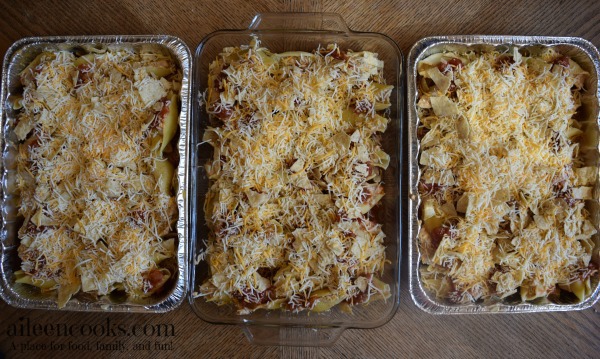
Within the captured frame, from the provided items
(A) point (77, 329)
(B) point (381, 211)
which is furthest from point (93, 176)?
(B) point (381, 211)

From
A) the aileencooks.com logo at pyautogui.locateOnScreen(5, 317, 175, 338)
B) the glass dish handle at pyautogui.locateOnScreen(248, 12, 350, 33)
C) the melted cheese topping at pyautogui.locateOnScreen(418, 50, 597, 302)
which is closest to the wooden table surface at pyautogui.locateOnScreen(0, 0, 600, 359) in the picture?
the aileencooks.com logo at pyautogui.locateOnScreen(5, 317, 175, 338)

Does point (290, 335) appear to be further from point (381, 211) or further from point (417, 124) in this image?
point (417, 124)

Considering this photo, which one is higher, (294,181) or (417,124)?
(417,124)

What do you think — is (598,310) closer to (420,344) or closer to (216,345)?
(420,344)

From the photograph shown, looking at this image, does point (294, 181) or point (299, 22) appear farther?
point (299, 22)

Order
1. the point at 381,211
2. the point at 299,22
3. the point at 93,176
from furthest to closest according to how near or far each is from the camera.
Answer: the point at 299,22
the point at 381,211
the point at 93,176

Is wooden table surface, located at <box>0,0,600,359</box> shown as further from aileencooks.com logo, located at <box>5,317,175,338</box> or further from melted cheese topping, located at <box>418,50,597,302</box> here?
melted cheese topping, located at <box>418,50,597,302</box>

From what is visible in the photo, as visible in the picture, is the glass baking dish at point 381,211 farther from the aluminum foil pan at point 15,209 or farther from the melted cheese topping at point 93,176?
the melted cheese topping at point 93,176
